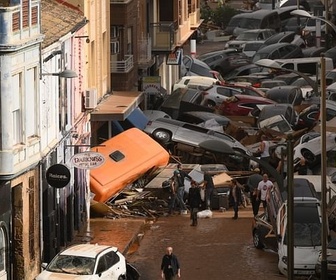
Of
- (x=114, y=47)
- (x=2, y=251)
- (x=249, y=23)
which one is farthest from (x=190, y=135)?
(x=249, y=23)

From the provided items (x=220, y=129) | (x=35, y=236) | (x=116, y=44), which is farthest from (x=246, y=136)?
(x=35, y=236)

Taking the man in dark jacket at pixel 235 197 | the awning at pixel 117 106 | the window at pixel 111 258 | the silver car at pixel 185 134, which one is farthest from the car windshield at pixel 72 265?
the silver car at pixel 185 134

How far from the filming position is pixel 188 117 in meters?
59.7

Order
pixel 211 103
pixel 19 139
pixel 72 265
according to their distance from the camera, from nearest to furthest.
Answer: pixel 72 265
pixel 19 139
pixel 211 103

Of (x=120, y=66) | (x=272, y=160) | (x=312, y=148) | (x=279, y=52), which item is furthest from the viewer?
(x=279, y=52)

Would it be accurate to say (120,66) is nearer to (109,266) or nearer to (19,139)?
(19,139)

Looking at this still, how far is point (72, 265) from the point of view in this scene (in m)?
33.1

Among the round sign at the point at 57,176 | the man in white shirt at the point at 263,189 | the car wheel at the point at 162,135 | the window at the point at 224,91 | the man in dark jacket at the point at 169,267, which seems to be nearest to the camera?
the man in dark jacket at the point at 169,267

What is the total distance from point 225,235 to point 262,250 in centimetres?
257

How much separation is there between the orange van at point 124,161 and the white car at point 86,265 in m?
10.7

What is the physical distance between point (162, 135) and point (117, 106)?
506 centimetres

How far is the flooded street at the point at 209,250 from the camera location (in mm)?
37094

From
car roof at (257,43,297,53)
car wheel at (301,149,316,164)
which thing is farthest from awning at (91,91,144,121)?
car roof at (257,43,297,53)

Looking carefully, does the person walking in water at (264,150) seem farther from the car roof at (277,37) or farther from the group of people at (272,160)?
the car roof at (277,37)
